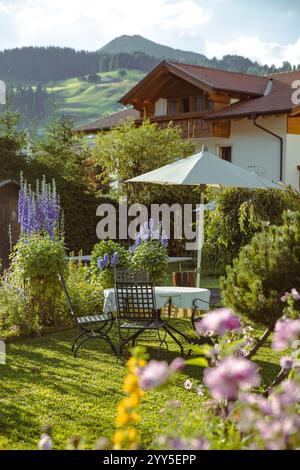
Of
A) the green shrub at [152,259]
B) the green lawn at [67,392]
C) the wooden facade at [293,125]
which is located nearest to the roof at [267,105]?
the wooden facade at [293,125]

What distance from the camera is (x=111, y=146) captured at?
21312 millimetres

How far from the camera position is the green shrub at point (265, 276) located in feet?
16.3

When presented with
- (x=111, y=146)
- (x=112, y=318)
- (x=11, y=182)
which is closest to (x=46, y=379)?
(x=112, y=318)

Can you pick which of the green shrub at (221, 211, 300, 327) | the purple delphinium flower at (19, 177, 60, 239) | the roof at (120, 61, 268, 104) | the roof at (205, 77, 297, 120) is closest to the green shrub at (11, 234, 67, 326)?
the purple delphinium flower at (19, 177, 60, 239)

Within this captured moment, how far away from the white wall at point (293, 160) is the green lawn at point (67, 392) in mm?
16057

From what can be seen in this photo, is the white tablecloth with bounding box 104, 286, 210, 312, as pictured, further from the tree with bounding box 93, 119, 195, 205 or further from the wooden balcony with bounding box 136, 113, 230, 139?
the wooden balcony with bounding box 136, 113, 230, 139

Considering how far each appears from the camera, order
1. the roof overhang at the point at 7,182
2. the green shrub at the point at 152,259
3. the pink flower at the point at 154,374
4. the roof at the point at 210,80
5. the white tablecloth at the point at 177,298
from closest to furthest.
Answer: the pink flower at the point at 154,374, the white tablecloth at the point at 177,298, the green shrub at the point at 152,259, the roof overhang at the point at 7,182, the roof at the point at 210,80

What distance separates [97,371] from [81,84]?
158779 mm

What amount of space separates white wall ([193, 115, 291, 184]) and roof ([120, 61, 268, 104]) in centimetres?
152

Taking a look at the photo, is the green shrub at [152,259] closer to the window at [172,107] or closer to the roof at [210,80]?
the roof at [210,80]

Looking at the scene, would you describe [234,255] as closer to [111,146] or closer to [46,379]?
[111,146]

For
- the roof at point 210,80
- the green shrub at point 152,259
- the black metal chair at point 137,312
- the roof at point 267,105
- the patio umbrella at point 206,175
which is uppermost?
the roof at point 210,80

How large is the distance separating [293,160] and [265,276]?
64.5 feet

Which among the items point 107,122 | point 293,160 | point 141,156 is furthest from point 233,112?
point 107,122
